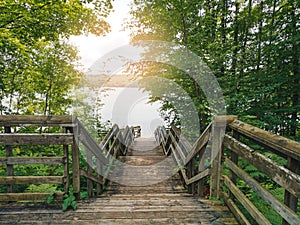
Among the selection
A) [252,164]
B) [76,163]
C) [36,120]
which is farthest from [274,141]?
[36,120]

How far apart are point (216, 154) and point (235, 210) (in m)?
0.67

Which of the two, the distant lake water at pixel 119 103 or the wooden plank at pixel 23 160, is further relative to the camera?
the distant lake water at pixel 119 103

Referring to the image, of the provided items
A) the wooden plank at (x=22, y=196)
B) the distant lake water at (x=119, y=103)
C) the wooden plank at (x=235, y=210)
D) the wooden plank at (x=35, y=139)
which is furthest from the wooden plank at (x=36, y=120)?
the distant lake water at (x=119, y=103)

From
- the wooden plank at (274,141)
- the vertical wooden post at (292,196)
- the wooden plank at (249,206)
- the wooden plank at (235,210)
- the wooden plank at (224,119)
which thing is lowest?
the wooden plank at (235,210)

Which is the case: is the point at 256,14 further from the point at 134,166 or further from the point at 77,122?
the point at 77,122

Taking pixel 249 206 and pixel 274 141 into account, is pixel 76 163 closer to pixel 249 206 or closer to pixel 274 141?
pixel 249 206

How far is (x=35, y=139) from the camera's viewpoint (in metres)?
2.38

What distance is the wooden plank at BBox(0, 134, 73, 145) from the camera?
2.35 meters

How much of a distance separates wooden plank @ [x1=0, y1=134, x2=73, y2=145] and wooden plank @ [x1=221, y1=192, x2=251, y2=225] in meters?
2.03

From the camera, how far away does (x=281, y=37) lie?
6.22 metres

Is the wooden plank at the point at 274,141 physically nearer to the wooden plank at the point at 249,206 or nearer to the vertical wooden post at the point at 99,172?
the wooden plank at the point at 249,206

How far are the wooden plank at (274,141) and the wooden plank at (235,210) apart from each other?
0.82 m

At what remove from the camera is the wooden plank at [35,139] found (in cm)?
Answer: 235

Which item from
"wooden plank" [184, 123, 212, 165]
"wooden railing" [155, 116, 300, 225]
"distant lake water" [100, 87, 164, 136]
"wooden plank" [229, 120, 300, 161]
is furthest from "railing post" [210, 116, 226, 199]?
"distant lake water" [100, 87, 164, 136]
